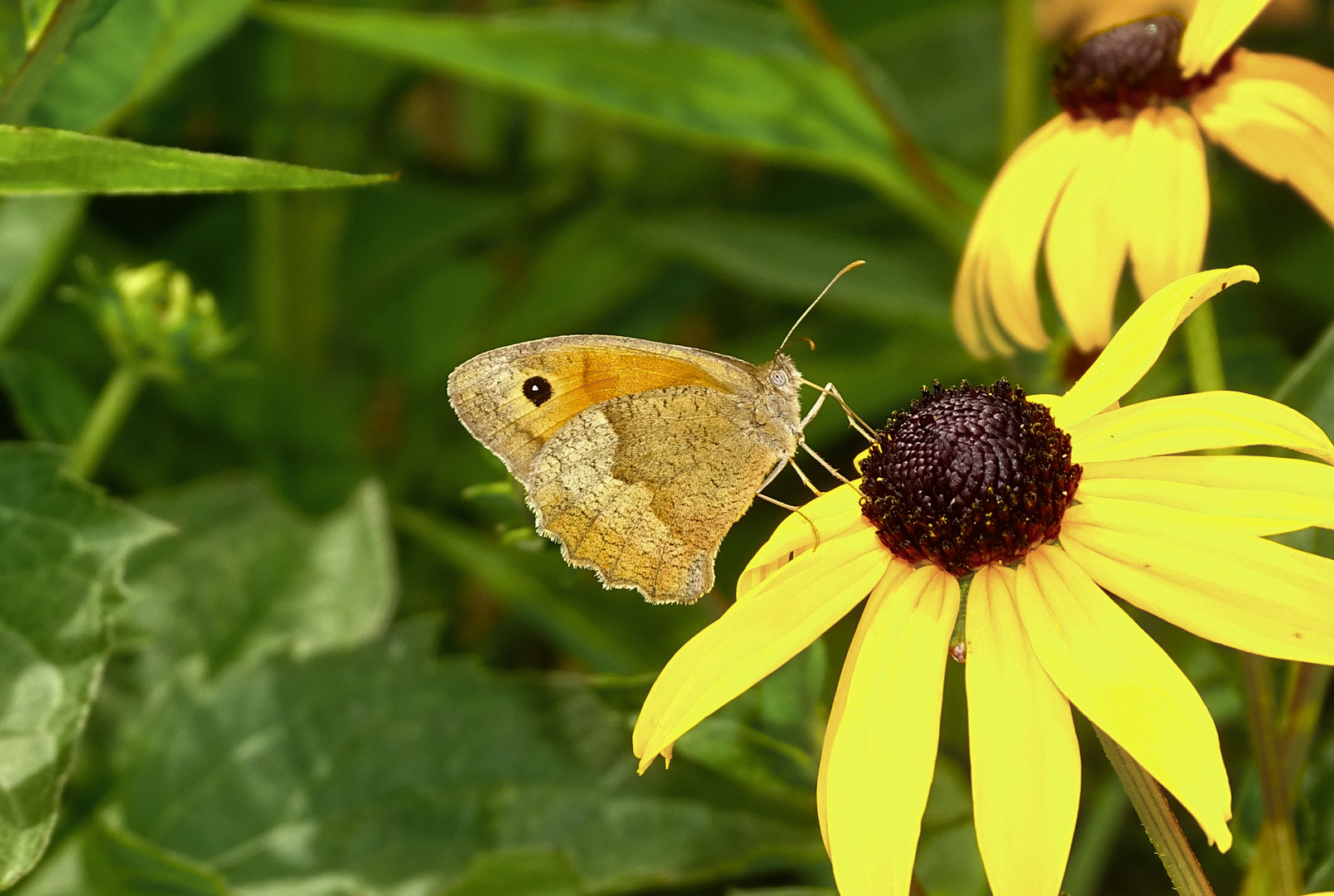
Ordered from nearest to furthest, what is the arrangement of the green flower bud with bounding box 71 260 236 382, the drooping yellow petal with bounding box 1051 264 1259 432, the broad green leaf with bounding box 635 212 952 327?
1. the drooping yellow petal with bounding box 1051 264 1259 432
2. the green flower bud with bounding box 71 260 236 382
3. the broad green leaf with bounding box 635 212 952 327

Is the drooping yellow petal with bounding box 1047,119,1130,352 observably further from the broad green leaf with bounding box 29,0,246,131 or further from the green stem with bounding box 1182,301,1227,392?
the broad green leaf with bounding box 29,0,246,131

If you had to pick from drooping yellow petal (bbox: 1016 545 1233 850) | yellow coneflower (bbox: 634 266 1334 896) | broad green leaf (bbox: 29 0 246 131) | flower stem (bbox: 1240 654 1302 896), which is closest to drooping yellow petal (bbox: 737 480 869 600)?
yellow coneflower (bbox: 634 266 1334 896)

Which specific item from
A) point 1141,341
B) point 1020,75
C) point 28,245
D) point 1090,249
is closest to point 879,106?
point 1020,75

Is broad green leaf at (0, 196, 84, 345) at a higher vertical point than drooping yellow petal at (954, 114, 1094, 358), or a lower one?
lower

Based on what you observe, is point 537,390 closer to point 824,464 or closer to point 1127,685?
point 824,464

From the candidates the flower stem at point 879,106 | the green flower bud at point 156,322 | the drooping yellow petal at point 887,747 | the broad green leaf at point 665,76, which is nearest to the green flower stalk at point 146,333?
the green flower bud at point 156,322

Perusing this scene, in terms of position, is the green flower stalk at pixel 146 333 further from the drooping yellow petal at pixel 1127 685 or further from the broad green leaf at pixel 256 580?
the drooping yellow petal at pixel 1127 685
